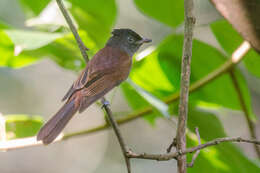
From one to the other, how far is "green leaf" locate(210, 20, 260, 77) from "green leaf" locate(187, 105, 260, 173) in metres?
0.30

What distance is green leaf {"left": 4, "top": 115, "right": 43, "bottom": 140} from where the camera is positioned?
1.99 m

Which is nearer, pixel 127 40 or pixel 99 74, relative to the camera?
pixel 99 74

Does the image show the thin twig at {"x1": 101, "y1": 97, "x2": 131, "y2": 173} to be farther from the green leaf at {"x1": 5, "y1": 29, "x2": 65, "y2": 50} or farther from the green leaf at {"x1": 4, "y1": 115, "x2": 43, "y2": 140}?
the green leaf at {"x1": 4, "y1": 115, "x2": 43, "y2": 140}

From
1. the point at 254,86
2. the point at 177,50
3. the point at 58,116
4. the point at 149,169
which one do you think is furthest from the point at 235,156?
the point at 149,169

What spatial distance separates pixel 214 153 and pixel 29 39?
952 millimetres

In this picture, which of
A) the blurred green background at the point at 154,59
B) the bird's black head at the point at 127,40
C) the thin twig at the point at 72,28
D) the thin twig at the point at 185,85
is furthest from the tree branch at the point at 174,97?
the bird's black head at the point at 127,40

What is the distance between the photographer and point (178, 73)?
79.6 inches

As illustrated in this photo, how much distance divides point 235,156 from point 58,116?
0.81 metres

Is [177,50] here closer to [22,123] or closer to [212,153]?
[212,153]

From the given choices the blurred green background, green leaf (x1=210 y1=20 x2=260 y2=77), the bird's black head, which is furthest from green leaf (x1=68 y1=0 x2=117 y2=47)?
the bird's black head

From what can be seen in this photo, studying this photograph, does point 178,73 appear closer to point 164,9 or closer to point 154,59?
point 154,59

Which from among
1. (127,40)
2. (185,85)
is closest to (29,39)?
(185,85)

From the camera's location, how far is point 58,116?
6.12 feet

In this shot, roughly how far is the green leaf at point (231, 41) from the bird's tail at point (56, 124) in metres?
0.79
